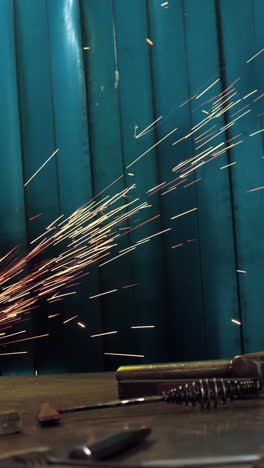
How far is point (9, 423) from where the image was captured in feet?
3.79

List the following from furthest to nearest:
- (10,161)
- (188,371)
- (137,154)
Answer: (10,161) → (137,154) → (188,371)

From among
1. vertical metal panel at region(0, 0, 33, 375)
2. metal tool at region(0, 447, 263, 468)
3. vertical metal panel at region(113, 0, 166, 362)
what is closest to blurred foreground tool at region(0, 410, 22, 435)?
metal tool at region(0, 447, 263, 468)

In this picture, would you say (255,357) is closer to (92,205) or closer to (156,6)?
(92,205)

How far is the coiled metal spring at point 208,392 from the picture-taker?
1.28 meters

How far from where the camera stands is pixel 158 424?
1.18m

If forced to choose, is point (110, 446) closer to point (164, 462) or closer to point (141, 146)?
point (164, 462)

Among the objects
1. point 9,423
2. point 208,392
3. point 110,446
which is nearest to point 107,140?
point 208,392

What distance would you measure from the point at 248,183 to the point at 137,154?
43 cm

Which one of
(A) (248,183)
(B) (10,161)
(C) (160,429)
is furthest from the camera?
(B) (10,161)

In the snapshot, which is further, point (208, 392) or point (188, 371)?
point (188, 371)

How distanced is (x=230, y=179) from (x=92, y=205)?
1.72ft

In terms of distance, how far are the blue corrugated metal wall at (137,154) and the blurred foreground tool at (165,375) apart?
0.72 m

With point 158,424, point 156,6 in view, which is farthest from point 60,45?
point 158,424

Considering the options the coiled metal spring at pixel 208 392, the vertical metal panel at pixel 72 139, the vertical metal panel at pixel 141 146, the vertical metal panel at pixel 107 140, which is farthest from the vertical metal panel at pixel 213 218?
the coiled metal spring at pixel 208 392
